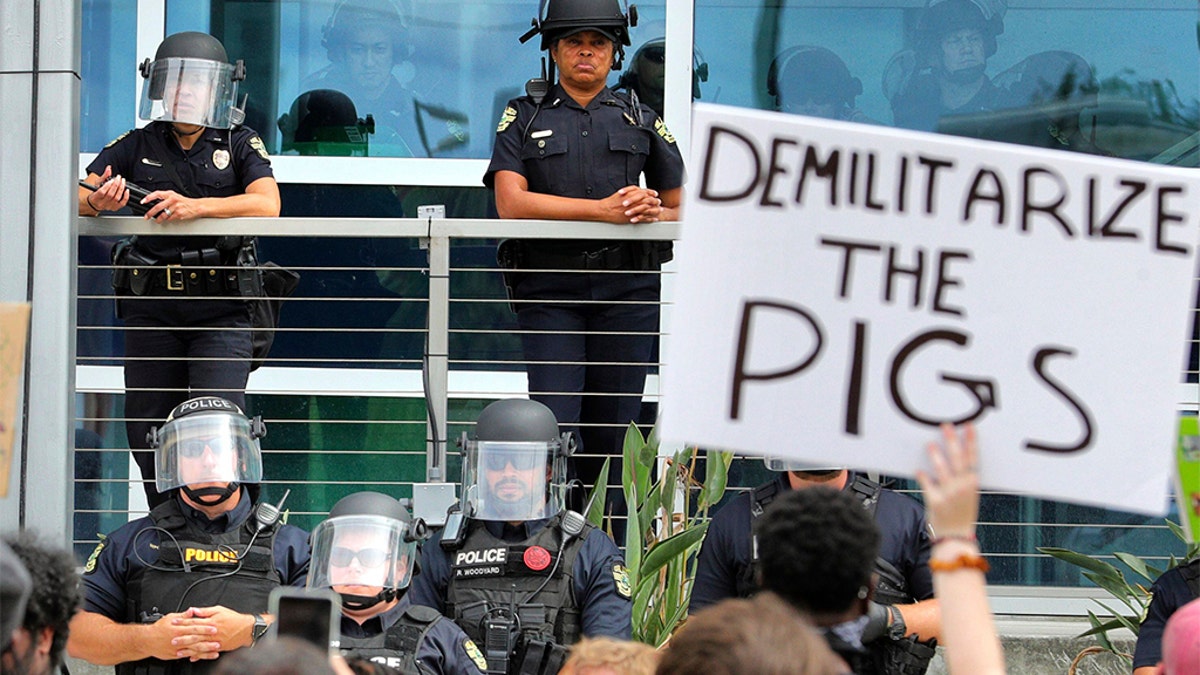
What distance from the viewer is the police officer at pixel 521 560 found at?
16.2ft

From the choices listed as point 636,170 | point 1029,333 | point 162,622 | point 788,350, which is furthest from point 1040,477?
point 636,170

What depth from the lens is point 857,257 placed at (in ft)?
9.73

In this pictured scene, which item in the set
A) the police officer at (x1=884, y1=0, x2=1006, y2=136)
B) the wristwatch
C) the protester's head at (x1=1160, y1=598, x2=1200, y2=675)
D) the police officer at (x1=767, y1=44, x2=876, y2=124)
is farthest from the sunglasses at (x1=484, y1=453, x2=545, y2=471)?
the police officer at (x1=884, y1=0, x2=1006, y2=136)

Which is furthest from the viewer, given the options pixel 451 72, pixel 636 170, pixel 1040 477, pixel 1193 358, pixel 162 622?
pixel 451 72

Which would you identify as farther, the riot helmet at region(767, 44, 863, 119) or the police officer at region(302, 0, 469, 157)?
the police officer at region(302, 0, 469, 157)

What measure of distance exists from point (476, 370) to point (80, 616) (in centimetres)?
320

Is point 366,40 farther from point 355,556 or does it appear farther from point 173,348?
point 355,556

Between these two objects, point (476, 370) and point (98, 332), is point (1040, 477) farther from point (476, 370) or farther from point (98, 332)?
point (98, 332)

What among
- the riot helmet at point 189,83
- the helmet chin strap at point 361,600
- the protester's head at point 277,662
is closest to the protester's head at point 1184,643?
the protester's head at point 277,662

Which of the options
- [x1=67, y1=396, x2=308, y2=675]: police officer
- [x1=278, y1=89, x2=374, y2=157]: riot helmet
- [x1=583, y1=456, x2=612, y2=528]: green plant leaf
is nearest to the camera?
[x1=67, y1=396, x2=308, y2=675]: police officer

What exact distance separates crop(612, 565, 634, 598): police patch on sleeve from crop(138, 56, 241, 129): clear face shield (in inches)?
89.6

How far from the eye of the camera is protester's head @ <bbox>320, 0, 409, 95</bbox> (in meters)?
8.16

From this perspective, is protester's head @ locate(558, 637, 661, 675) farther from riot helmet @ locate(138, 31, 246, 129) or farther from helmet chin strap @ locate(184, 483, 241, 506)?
riot helmet @ locate(138, 31, 246, 129)

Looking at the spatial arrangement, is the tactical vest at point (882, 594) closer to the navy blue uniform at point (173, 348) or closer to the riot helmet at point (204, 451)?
the riot helmet at point (204, 451)
